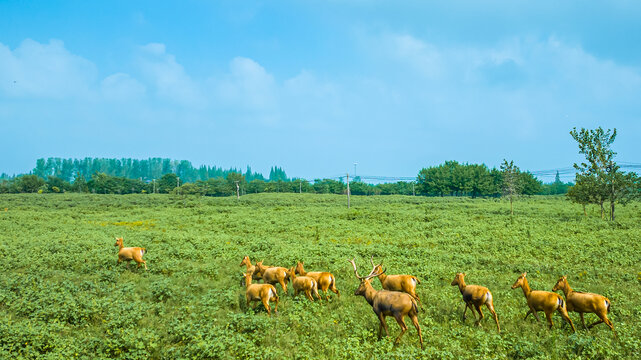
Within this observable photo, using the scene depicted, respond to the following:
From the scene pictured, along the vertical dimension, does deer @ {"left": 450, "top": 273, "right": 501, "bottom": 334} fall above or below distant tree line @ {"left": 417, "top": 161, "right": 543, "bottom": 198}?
below

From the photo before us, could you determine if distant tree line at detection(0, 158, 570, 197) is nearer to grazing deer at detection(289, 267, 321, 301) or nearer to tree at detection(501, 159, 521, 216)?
tree at detection(501, 159, 521, 216)

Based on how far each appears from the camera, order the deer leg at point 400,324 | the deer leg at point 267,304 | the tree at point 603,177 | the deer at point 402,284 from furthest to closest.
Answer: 1. the tree at point 603,177
2. the deer at point 402,284
3. the deer leg at point 267,304
4. the deer leg at point 400,324

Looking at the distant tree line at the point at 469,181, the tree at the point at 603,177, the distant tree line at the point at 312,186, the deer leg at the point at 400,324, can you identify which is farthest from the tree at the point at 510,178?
the distant tree line at the point at 469,181

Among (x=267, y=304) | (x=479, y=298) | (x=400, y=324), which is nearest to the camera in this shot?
(x=400, y=324)

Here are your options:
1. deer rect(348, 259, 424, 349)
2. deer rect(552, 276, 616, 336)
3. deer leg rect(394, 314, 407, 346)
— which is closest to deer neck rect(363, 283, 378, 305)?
deer rect(348, 259, 424, 349)

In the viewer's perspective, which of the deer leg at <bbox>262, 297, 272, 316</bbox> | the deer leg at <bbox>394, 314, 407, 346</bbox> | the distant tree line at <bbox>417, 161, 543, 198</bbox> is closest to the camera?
the deer leg at <bbox>394, 314, 407, 346</bbox>

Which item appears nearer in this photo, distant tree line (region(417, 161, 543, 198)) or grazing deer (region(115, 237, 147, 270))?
grazing deer (region(115, 237, 147, 270))

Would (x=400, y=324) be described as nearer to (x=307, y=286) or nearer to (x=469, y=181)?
(x=307, y=286)

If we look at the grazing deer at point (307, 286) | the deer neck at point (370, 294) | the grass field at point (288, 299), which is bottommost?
the grass field at point (288, 299)

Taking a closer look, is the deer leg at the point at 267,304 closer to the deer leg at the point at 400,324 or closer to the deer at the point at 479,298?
the deer leg at the point at 400,324

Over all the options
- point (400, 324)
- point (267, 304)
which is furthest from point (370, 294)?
point (267, 304)

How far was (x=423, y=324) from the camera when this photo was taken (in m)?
A: 8.99

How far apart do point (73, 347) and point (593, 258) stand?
2197 centimetres

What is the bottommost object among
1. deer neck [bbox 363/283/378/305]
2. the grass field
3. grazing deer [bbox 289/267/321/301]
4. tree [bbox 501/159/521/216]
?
the grass field
